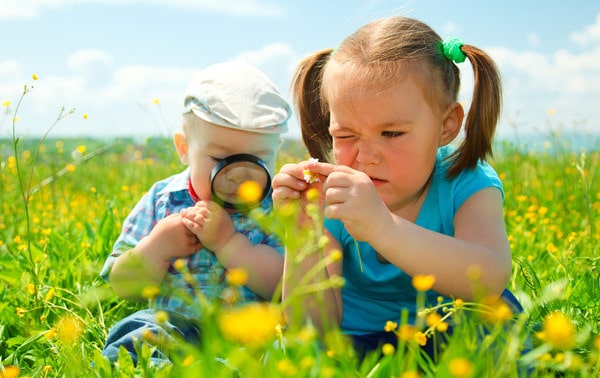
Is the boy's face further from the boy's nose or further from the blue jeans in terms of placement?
the blue jeans

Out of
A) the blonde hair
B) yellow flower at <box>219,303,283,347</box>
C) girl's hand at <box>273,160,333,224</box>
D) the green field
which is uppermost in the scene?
the blonde hair

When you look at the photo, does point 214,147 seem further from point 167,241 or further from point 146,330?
point 146,330

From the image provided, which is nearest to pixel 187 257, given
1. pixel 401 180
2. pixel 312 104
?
pixel 312 104

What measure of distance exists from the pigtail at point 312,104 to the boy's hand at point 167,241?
61 cm

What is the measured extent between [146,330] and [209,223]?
0.62 meters

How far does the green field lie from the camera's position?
123 cm

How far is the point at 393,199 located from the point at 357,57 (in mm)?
486

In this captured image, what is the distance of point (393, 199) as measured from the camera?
215 cm

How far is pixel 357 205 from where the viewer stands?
171cm

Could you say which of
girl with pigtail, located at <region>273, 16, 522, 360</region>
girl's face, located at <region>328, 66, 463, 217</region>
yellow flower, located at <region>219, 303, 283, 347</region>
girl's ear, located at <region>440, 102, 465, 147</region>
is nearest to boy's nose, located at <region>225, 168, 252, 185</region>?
girl with pigtail, located at <region>273, 16, 522, 360</region>

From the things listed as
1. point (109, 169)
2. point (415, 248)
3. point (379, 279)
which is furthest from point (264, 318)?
point (109, 169)

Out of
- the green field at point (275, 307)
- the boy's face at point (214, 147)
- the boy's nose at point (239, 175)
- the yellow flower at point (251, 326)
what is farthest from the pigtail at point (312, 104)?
the yellow flower at point (251, 326)

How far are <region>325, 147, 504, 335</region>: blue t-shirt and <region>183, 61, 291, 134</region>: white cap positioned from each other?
47 centimetres

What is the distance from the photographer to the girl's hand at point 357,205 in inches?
67.3
